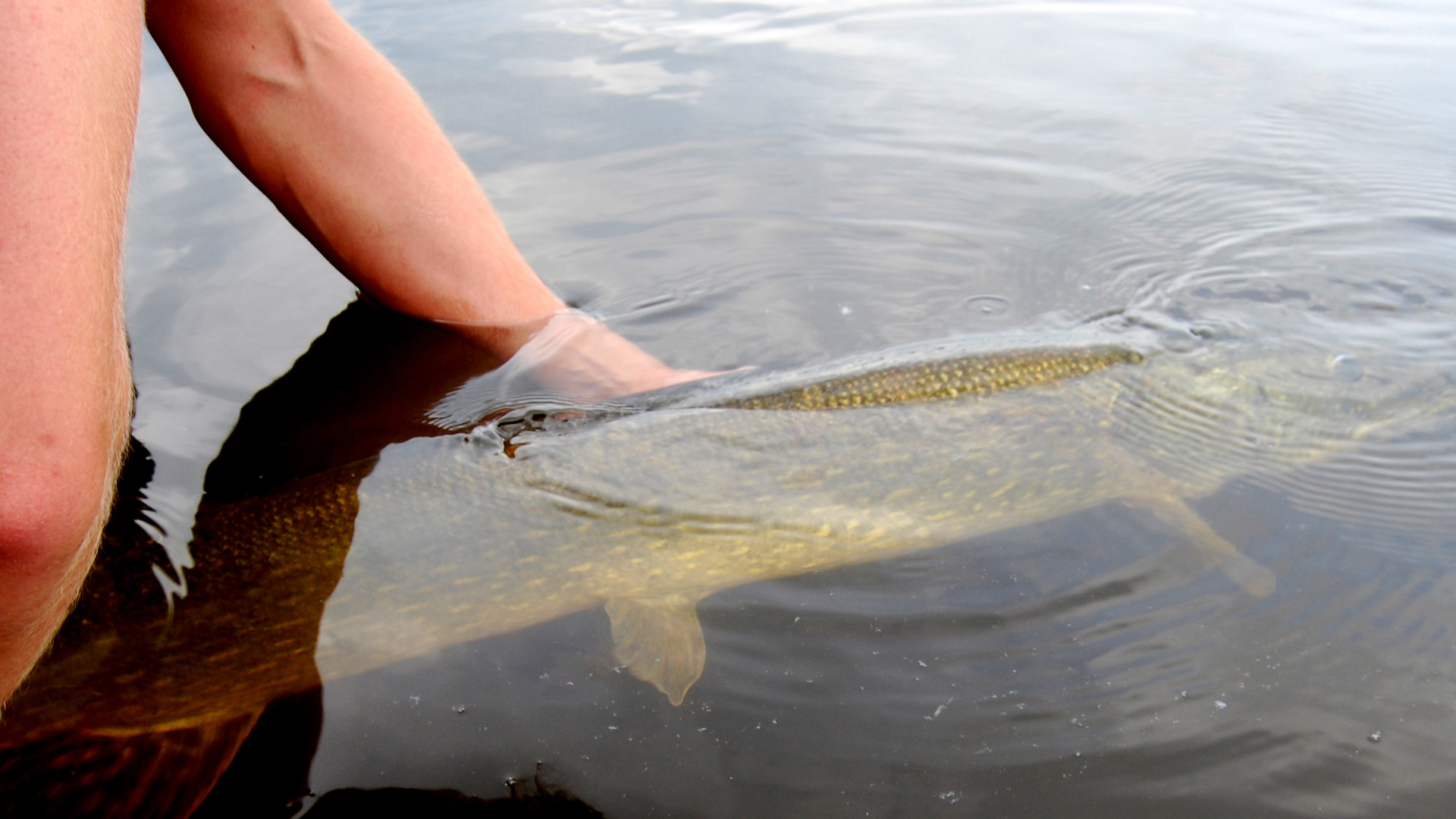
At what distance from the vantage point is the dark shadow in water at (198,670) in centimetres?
157

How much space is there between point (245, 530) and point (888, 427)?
1.33 metres

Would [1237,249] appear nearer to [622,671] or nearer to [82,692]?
[622,671]

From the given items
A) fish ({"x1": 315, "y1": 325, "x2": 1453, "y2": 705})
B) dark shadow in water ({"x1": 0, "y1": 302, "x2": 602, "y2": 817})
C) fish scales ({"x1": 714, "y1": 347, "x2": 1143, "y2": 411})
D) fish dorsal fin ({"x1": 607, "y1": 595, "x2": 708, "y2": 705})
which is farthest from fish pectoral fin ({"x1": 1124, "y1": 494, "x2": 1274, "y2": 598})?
dark shadow in water ({"x1": 0, "y1": 302, "x2": 602, "y2": 817})

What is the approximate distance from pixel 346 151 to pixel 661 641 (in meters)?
1.52

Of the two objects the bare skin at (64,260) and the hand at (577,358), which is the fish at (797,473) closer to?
the hand at (577,358)

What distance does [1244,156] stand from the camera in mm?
3672

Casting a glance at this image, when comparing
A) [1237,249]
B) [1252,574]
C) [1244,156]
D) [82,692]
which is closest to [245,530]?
[82,692]

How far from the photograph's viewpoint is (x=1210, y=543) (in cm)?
194

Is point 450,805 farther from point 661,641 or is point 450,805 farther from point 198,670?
point 198,670

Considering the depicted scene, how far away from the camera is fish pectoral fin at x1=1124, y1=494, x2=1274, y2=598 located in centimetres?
183

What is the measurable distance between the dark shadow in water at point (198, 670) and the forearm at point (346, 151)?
0.64 meters

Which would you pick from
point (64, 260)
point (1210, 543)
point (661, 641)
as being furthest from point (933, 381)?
point (64, 260)

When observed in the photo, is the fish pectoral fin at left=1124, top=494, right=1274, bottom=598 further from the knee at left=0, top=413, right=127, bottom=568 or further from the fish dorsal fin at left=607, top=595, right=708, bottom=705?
the knee at left=0, top=413, right=127, bottom=568

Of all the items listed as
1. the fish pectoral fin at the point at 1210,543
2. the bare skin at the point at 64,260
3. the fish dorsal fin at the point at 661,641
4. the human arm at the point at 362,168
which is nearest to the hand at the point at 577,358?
the human arm at the point at 362,168
